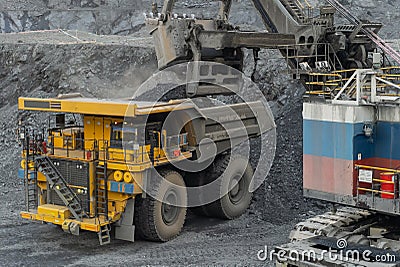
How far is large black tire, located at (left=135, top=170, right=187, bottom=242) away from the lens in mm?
10750

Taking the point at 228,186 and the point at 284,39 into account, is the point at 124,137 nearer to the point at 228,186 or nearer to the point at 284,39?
the point at 228,186

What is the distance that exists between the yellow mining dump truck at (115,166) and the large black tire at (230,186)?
2.46ft

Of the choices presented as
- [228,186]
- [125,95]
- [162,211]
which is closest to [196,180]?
[228,186]

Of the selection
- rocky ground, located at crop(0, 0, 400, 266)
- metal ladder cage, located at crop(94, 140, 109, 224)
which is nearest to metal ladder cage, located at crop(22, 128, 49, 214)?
rocky ground, located at crop(0, 0, 400, 266)

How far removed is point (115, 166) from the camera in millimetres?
10359

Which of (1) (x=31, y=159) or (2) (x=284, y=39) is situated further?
(2) (x=284, y=39)

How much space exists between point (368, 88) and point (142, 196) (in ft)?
13.7

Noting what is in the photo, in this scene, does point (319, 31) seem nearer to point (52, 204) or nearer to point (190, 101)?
point (190, 101)

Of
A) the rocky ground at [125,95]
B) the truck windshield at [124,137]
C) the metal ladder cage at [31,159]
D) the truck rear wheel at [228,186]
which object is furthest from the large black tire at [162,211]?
the metal ladder cage at [31,159]

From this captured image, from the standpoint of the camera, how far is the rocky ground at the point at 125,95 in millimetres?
10430

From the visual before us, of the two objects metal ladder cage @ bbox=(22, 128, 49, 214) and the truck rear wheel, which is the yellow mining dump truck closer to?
metal ladder cage @ bbox=(22, 128, 49, 214)

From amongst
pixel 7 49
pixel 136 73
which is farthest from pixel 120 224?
pixel 7 49

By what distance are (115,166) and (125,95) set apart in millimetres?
10458

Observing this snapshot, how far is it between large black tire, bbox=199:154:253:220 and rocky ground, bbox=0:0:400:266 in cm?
20
